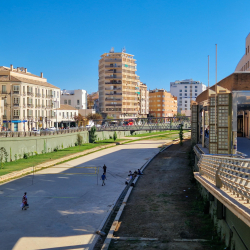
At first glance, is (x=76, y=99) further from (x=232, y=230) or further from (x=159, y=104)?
(x=232, y=230)

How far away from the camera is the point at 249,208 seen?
24.7 ft

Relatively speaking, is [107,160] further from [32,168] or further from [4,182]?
[4,182]

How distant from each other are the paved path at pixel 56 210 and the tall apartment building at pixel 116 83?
72.5 metres

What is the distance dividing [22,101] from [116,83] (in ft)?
160

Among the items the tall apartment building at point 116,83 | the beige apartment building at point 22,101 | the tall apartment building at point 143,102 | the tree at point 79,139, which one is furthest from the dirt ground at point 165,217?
the tall apartment building at point 143,102

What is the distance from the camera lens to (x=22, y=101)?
188 ft

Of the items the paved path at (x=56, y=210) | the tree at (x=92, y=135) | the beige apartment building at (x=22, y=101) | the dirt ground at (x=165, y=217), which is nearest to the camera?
the dirt ground at (x=165, y=217)

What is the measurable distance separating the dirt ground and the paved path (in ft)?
4.96

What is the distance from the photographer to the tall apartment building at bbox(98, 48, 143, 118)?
10194cm

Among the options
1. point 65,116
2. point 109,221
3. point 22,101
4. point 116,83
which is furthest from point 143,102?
point 109,221

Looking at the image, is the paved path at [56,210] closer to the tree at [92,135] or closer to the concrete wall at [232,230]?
the concrete wall at [232,230]

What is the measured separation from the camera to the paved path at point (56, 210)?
14043mm

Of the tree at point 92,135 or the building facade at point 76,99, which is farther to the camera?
the building facade at point 76,99

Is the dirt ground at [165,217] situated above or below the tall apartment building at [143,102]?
below
